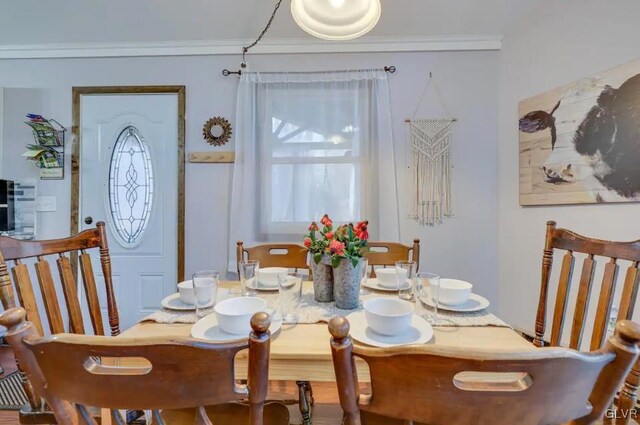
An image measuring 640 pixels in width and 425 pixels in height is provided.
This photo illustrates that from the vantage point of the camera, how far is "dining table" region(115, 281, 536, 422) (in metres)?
0.77

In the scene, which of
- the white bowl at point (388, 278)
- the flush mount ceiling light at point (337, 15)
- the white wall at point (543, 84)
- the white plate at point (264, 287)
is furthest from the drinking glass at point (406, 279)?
the white wall at point (543, 84)

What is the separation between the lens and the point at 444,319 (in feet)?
3.24

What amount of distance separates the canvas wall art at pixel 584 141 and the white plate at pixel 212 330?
2043 millimetres

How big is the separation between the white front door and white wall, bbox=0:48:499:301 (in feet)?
0.45

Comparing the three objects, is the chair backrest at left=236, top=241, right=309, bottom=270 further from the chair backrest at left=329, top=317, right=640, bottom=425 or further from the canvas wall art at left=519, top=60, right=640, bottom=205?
the canvas wall art at left=519, top=60, right=640, bottom=205

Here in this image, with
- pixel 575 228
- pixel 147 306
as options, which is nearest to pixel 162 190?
pixel 147 306

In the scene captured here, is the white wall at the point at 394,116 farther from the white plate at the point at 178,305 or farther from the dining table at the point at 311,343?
the dining table at the point at 311,343

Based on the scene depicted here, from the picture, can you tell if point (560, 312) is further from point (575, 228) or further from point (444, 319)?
point (575, 228)

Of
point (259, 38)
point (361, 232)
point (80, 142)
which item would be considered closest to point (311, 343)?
point (361, 232)

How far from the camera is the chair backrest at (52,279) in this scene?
93 cm

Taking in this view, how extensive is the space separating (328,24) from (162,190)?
1916 millimetres

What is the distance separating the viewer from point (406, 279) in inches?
47.1

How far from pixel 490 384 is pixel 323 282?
0.71 m

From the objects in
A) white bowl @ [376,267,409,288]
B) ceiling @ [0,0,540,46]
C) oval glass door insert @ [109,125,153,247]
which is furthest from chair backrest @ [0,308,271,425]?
ceiling @ [0,0,540,46]
